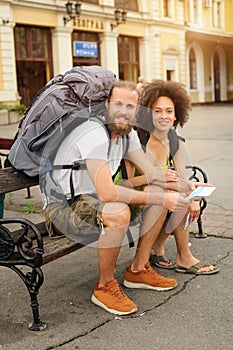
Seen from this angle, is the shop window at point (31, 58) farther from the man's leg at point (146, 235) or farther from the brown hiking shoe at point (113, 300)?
the brown hiking shoe at point (113, 300)

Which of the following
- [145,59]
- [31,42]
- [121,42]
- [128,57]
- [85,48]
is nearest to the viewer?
[31,42]

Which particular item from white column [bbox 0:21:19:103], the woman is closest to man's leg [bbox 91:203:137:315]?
the woman

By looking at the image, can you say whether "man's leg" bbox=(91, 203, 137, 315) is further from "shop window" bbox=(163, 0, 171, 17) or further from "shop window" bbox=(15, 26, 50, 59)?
"shop window" bbox=(163, 0, 171, 17)

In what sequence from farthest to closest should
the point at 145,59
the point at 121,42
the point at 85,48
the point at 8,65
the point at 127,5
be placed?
the point at 145,59 < the point at 127,5 < the point at 121,42 < the point at 85,48 < the point at 8,65

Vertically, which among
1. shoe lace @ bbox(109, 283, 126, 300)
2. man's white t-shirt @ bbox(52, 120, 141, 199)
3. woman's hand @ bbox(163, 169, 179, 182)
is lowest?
shoe lace @ bbox(109, 283, 126, 300)

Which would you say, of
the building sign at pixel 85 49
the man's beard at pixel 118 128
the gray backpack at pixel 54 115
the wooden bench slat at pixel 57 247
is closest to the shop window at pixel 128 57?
the building sign at pixel 85 49

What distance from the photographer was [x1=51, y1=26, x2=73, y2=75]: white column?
2448cm

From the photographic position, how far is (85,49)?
26453 millimetres

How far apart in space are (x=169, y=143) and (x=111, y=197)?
0.91 m

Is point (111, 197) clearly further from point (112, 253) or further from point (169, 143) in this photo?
point (169, 143)

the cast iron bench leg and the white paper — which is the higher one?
the white paper

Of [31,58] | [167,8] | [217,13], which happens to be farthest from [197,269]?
[217,13]

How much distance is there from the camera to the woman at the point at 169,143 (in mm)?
3867

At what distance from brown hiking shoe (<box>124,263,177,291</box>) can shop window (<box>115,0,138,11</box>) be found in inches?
1042
